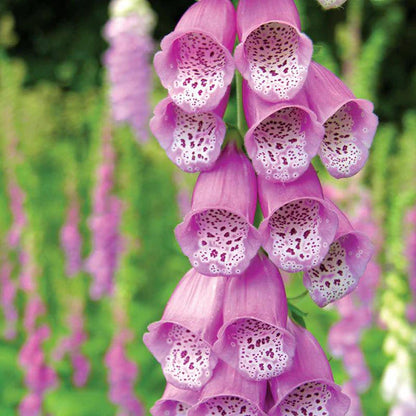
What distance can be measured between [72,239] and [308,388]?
7.17ft

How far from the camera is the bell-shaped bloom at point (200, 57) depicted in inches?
31.6

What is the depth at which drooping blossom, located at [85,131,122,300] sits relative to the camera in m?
2.81

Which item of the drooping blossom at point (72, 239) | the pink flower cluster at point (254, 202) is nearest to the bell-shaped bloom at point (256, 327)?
the pink flower cluster at point (254, 202)

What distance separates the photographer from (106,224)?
2846mm

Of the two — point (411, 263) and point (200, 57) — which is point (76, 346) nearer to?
point (411, 263)

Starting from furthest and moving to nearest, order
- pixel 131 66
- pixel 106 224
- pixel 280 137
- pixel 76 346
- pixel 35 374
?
pixel 131 66 < pixel 106 224 < pixel 76 346 < pixel 35 374 < pixel 280 137

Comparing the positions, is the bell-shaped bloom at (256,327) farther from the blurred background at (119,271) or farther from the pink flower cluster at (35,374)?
the pink flower cluster at (35,374)

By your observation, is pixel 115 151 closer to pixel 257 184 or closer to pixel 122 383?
pixel 122 383

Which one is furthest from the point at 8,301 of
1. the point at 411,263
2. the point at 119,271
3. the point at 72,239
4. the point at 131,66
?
the point at 411,263

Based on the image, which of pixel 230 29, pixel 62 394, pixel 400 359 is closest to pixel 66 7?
pixel 62 394

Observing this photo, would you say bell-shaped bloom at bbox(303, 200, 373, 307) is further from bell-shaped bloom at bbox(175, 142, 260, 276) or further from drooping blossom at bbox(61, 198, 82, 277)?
drooping blossom at bbox(61, 198, 82, 277)

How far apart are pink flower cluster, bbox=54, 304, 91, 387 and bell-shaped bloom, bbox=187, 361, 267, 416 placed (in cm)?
160

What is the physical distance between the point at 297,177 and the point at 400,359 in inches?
59.5

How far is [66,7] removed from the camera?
8039 millimetres
